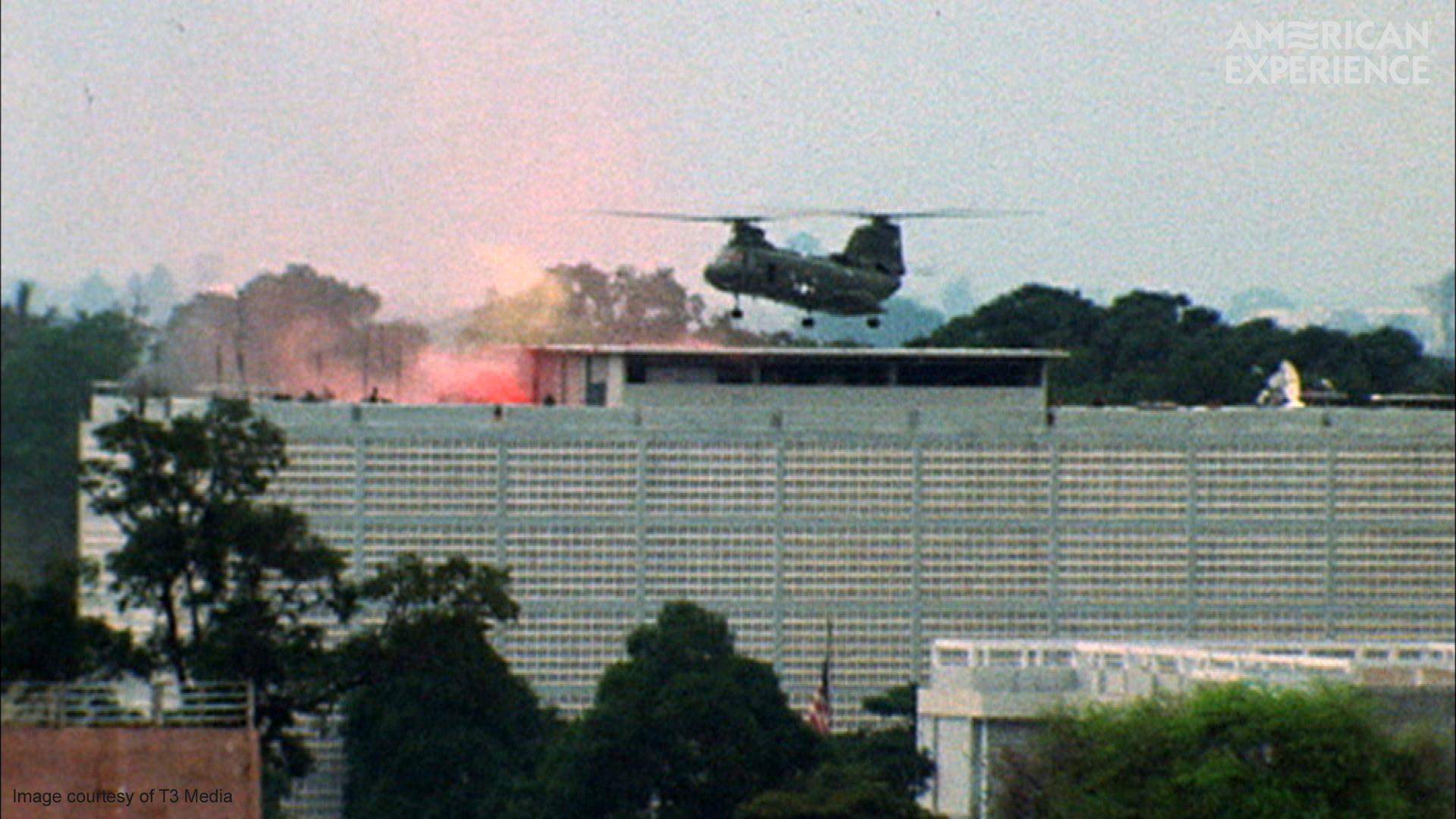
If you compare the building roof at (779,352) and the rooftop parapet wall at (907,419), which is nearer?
the rooftop parapet wall at (907,419)

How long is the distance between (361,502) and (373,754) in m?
38.0

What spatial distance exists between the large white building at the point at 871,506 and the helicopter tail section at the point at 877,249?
37509mm

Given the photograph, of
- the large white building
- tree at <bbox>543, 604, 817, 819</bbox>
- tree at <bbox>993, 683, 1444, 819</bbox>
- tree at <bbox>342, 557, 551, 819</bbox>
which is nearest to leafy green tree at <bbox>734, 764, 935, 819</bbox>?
tree at <bbox>543, 604, 817, 819</bbox>

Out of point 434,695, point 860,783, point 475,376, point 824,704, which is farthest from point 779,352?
point 860,783

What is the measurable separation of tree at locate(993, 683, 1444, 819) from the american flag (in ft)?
118

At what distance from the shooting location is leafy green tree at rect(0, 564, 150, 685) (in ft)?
370

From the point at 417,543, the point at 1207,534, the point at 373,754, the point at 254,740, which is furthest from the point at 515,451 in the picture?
the point at 254,740

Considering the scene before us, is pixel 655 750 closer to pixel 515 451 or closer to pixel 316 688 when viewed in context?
pixel 316 688

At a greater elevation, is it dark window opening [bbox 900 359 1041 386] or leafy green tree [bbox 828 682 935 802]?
dark window opening [bbox 900 359 1041 386]

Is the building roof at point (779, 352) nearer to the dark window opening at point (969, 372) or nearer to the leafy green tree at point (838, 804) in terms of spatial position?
the dark window opening at point (969, 372)

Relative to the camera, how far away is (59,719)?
49.0m

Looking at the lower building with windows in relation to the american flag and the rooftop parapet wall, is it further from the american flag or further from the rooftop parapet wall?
the rooftop parapet wall

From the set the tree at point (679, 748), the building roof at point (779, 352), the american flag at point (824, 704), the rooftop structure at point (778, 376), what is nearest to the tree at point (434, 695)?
the tree at point (679, 748)

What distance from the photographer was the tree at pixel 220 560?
422 feet
